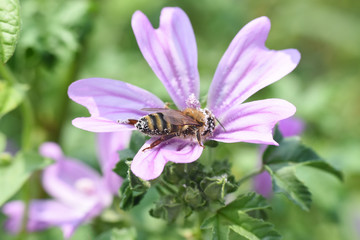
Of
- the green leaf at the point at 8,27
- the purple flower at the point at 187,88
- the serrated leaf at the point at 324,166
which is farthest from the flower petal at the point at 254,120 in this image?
the green leaf at the point at 8,27

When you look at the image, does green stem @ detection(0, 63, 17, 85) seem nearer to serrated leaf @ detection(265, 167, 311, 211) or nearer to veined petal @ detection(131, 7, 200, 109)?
veined petal @ detection(131, 7, 200, 109)

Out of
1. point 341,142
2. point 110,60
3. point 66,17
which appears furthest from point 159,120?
point 110,60

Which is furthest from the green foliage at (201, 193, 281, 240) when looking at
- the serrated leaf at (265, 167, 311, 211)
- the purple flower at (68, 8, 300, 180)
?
the purple flower at (68, 8, 300, 180)

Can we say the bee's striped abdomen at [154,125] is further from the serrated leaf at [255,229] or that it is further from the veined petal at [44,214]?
the veined petal at [44,214]

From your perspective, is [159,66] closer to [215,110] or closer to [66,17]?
[215,110]

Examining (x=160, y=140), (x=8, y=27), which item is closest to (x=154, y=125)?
(x=160, y=140)

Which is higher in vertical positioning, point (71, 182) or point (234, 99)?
point (234, 99)
